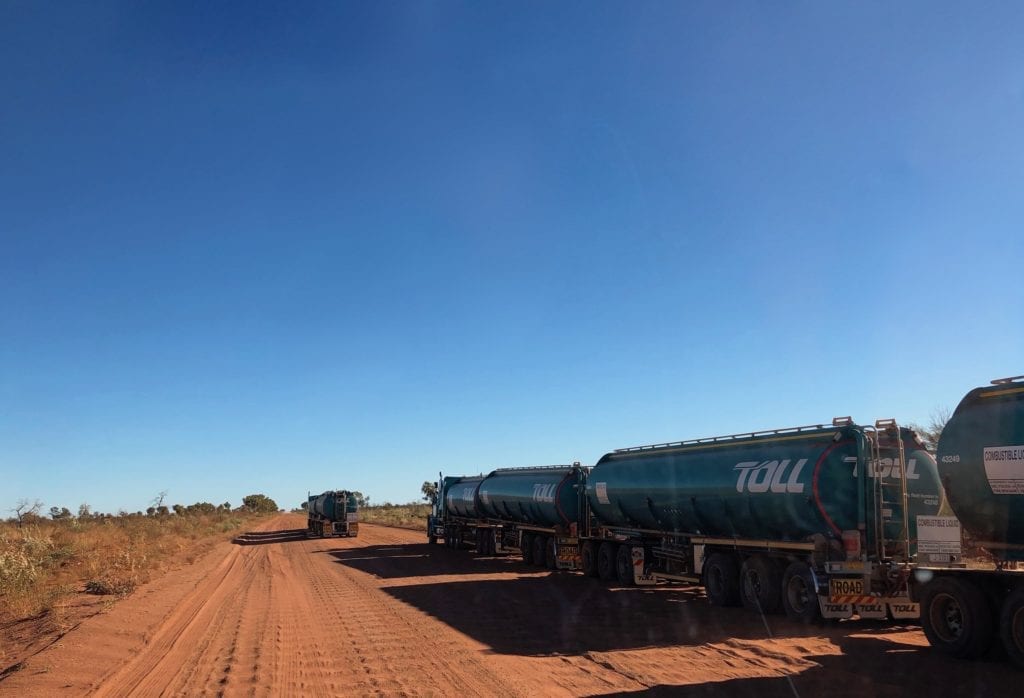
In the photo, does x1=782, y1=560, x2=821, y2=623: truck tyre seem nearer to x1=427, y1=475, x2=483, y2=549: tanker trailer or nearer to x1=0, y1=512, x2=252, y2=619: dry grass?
x1=0, y1=512, x2=252, y2=619: dry grass

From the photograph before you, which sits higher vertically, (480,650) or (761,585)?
(761,585)

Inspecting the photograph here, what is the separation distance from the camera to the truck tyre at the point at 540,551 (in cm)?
2847

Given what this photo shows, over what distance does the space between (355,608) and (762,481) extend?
9.35 metres

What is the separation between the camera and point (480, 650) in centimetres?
1225

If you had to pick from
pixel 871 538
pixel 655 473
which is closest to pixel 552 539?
pixel 655 473

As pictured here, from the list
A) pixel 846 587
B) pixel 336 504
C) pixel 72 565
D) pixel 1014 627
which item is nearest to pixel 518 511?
pixel 72 565

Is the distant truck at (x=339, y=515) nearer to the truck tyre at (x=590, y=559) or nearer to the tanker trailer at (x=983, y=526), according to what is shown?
the truck tyre at (x=590, y=559)

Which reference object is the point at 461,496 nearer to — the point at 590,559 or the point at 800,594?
the point at 590,559

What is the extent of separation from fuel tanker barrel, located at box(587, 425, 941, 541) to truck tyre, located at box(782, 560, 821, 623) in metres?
0.63

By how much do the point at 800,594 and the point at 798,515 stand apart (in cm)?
152

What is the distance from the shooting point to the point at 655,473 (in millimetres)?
20609

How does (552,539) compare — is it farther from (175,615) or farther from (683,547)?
(175,615)

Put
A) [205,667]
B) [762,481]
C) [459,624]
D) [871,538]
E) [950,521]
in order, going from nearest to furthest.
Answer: [205,667], [950,521], [871,538], [459,624], [762,481]

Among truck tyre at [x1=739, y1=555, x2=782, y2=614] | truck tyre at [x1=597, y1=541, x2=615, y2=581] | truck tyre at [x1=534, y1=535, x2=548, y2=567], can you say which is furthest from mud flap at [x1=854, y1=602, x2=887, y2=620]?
truck tyre at [x1=534, y1=535, x2=548, y2=567]
